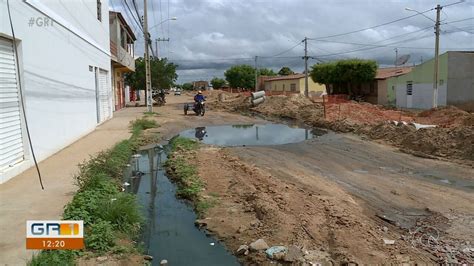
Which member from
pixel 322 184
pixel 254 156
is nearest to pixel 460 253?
pixel 322 184

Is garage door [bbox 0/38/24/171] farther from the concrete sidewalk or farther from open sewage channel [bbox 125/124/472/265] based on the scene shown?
open sewage channel [bbox 125/124/472/265]

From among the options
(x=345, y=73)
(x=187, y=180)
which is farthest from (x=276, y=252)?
(x=345, y=73)

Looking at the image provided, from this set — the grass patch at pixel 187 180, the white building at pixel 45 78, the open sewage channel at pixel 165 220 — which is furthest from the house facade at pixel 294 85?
the open sewage channel at pixel 165 220

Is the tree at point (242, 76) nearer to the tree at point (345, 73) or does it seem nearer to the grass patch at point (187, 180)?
the tree at point (345, 73)

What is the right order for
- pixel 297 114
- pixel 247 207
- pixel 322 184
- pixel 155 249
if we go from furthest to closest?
1. pixel 297 114
2. pixel 322 184
3. pixel 247 207
4. pixel 155 249

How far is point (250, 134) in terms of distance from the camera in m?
21.1

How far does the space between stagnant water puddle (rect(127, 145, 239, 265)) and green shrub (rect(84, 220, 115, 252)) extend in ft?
2.12

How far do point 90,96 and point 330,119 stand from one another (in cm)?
1383

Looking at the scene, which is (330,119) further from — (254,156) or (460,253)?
(460,253)

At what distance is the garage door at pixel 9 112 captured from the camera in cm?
873

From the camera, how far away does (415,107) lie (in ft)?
113

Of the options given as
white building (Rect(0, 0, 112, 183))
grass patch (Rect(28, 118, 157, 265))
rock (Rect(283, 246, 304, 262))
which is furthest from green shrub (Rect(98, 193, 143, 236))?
white building (Rect(0, 0, 112, 183))

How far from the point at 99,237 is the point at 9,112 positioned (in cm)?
511

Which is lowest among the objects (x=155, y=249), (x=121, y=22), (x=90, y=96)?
→ (x=155, y=249)
